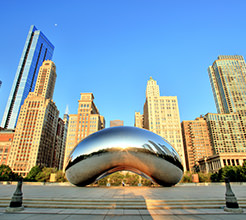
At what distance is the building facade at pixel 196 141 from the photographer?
408 feet

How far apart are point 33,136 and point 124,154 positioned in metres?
112

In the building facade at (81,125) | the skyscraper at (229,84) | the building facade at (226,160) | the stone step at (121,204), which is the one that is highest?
the skyscraper at (229,84)

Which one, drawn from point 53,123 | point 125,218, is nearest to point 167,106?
point 53,123

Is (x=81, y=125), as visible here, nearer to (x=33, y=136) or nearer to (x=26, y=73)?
(x=33, y=136)

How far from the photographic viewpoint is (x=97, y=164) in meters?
11.7

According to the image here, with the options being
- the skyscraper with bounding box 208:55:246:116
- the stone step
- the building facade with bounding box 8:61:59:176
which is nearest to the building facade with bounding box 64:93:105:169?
the building facade with bounding box 8:61:59:176

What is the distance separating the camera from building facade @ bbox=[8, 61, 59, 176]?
3883 inches

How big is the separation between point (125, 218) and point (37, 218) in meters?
3.02

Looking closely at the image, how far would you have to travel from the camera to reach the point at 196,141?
5037 inches

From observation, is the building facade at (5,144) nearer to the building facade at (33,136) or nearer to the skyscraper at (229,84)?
the building facade at (33,136)

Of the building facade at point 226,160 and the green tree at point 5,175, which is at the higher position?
the building facade at point 226,160

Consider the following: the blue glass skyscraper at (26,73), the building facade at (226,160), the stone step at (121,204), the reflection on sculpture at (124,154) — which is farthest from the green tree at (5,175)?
the blue glass skyscraper at (26,73)

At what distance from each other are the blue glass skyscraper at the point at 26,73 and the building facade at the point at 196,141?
158523 millimetres

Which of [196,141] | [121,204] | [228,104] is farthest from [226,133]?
[121,204]
